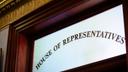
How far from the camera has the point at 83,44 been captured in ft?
10.2

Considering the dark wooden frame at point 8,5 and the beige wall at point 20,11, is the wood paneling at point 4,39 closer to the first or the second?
the beige wall at point 20,11

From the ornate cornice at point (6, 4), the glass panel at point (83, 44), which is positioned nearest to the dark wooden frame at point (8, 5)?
the ornate cornice at point (6, 4)

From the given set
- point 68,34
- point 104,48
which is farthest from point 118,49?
point 68,34

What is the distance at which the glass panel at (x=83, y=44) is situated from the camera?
9.30ft

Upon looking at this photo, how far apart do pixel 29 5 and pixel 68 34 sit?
608mm

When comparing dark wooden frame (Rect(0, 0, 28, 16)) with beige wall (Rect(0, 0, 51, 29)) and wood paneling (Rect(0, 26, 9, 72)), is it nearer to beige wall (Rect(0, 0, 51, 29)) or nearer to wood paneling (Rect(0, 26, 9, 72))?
beige wall (Rect(0, 0, 51, 29))

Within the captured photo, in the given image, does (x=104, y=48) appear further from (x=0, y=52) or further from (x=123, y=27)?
(x=0, y=52)

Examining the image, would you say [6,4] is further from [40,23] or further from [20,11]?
[40,23]

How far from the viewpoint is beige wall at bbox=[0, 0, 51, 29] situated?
345 cm

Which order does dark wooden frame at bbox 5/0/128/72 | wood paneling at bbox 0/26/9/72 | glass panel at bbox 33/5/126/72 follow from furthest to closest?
wood paneling at bbox 0/26/9/72
dark wooden frame at bbox 5/0/128/72
glass panel at bbox 33/5/126/72

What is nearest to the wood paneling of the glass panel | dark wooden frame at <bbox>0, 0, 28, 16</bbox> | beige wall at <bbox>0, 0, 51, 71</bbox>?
beige wall at <bbox>0, 0, 51, 71</bbox>

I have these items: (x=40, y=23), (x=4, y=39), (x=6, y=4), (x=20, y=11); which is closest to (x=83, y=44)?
(x=40, y=23)

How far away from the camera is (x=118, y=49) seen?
276cm

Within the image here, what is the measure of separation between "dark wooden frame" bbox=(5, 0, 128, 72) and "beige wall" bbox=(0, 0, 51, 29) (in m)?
0.06
